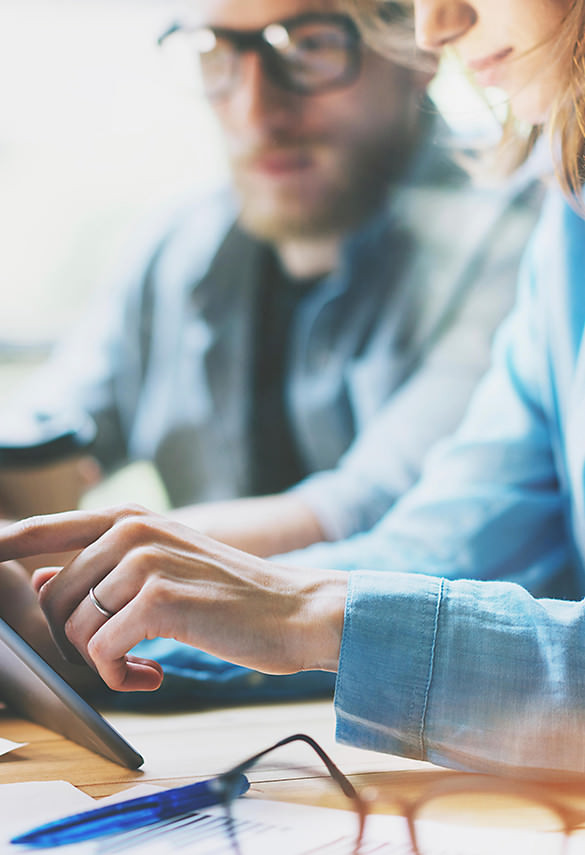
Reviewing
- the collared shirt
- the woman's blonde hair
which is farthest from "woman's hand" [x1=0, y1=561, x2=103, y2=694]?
the collared shirt

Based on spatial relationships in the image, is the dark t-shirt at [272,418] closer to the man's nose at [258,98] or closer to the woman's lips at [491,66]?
the man's nose at [258,98]

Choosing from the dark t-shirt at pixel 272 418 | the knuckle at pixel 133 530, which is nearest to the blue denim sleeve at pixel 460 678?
the knuckle at pixel 133 530

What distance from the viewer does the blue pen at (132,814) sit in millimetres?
326

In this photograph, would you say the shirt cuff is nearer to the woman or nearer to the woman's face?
the woman

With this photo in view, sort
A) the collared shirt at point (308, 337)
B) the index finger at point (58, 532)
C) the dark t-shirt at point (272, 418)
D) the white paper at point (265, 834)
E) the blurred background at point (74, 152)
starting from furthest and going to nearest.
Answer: the blurred background at point (74, 152)
the dark t-shirt at point (272, 418)
the collared shirt at point (308, 337)
the index finger at point (58, 532)
the white paper at point (265, 834)

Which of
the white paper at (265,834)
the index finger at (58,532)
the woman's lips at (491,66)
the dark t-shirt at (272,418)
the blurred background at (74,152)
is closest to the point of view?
the white paper at (265,834)

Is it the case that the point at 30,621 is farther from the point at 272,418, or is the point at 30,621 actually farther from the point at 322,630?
the point at 272,418

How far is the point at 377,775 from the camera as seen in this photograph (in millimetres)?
422

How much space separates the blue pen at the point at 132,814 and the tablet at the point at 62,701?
61 mm

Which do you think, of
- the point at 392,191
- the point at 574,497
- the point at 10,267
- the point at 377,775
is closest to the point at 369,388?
the point at 392,191

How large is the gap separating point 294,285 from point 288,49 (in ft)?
1.23

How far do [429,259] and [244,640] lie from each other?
3.29 ft

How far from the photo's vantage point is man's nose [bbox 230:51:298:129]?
49.5 inches

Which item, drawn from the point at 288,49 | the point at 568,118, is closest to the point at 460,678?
the point at 568,118
